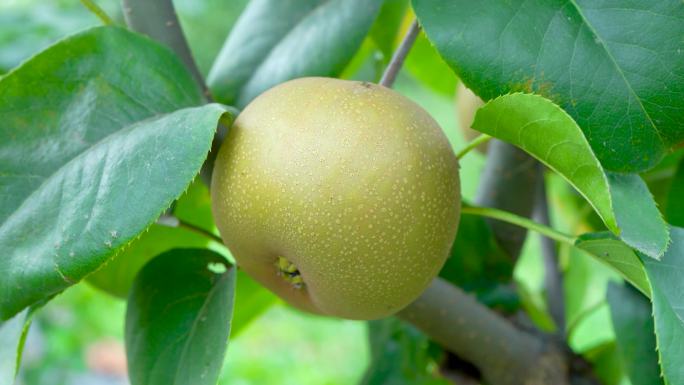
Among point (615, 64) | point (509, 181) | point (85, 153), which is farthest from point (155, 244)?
point (615, 64)

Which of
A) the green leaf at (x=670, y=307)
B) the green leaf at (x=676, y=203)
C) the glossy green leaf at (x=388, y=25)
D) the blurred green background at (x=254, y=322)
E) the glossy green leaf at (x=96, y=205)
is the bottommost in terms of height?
the blurred green background at (x=254, y=322)

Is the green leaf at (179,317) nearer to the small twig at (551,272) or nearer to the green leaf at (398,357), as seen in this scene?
the green leaf at (398,357)

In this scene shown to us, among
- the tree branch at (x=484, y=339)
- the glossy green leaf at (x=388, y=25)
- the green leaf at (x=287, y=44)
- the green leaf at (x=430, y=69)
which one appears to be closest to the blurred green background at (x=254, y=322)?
the green leaf at (x=430, y=69)

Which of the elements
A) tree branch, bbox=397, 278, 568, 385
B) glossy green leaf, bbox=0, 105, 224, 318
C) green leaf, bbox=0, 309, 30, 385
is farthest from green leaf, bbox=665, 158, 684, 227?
green leaf, bbox=0, 309, 30, 385

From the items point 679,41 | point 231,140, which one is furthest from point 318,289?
point 679,41

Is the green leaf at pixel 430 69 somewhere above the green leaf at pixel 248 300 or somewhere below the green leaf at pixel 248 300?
above

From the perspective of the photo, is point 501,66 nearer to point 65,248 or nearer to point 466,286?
point 65,248
